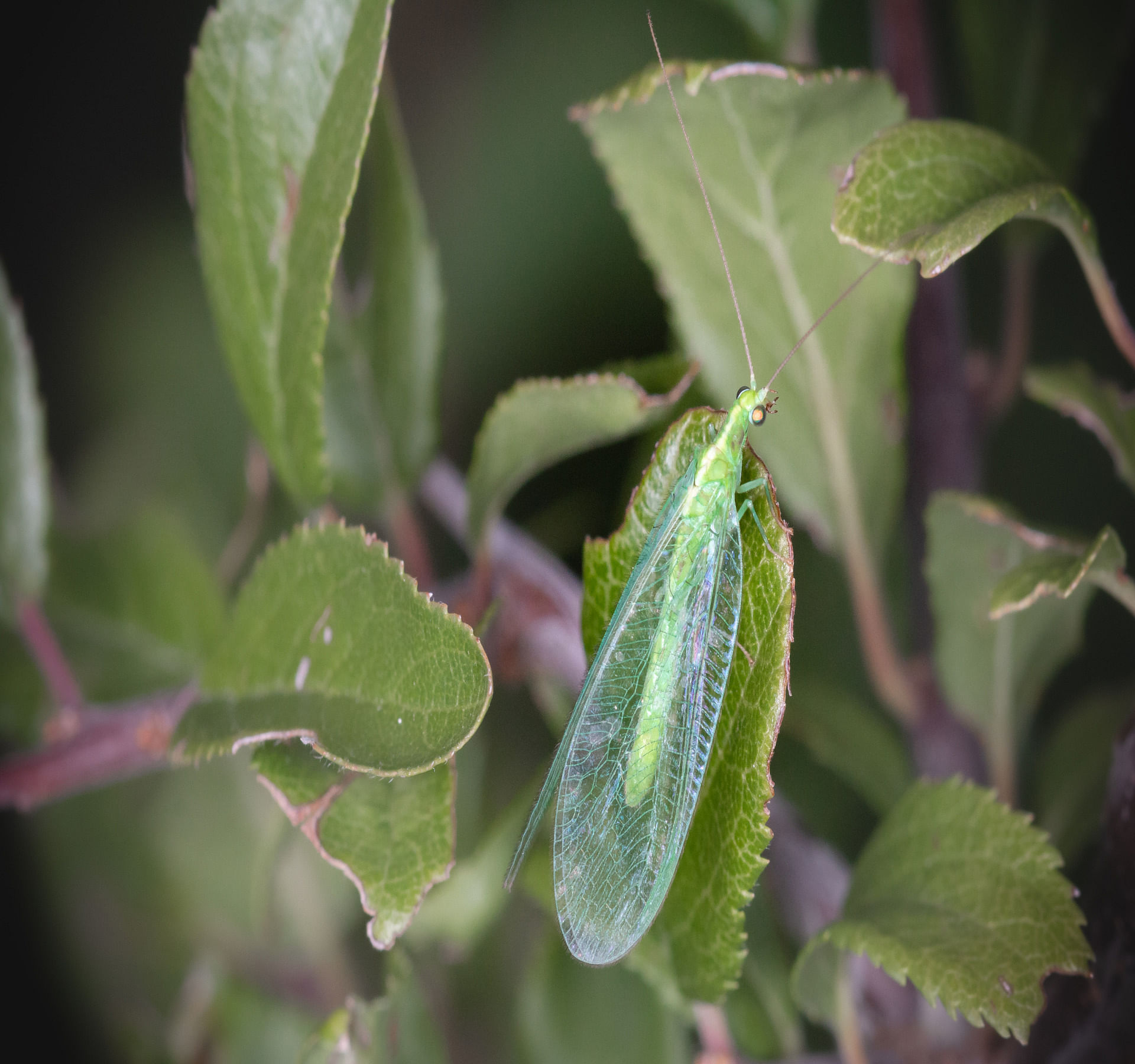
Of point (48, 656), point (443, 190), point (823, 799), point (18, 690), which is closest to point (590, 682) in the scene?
point (823, 799)

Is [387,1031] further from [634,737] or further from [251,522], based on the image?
[251,522]

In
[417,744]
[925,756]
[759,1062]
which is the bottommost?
[759,1062]

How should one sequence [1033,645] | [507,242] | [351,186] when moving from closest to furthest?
[351,186] < [1033,645] < [507,242]

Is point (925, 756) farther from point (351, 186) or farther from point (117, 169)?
point (117, 169)

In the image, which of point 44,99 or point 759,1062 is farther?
point 44,99

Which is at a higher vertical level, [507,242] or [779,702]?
[779,702]

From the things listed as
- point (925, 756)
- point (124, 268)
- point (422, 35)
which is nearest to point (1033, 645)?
point (925, 756)

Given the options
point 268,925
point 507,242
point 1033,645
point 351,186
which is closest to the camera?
point 351,186
